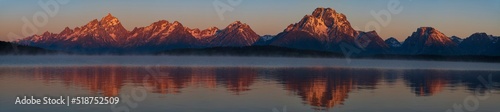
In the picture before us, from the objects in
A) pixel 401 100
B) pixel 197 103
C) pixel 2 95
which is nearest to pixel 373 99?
pixel 401 100

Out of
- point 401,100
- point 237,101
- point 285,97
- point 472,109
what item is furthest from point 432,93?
point 237,101

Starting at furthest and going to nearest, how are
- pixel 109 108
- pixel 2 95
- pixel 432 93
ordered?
pixel 432 93 < pixel 2 95 < pixel 109 108

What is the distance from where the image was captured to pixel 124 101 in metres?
40.9

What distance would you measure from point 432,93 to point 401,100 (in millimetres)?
8338

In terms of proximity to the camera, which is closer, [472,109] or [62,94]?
[472,109]

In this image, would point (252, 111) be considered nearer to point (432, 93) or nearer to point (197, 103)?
point (197, 103)

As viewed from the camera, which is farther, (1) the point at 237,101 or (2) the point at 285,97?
(2) the point at 285,97

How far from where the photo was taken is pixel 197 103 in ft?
132

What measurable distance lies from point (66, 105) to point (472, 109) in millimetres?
28064

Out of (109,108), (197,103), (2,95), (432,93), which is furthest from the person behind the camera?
(432,93)

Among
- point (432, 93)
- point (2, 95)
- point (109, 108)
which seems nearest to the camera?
point (109, 108)

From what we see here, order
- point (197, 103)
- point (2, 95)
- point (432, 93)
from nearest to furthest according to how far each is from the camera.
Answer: point (197, 103), point (2, 95), point (432, 93)

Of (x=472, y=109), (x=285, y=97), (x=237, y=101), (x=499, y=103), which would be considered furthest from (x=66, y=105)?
(x=499, y=103)

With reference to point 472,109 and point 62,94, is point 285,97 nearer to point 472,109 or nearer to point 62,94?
point 472,109
